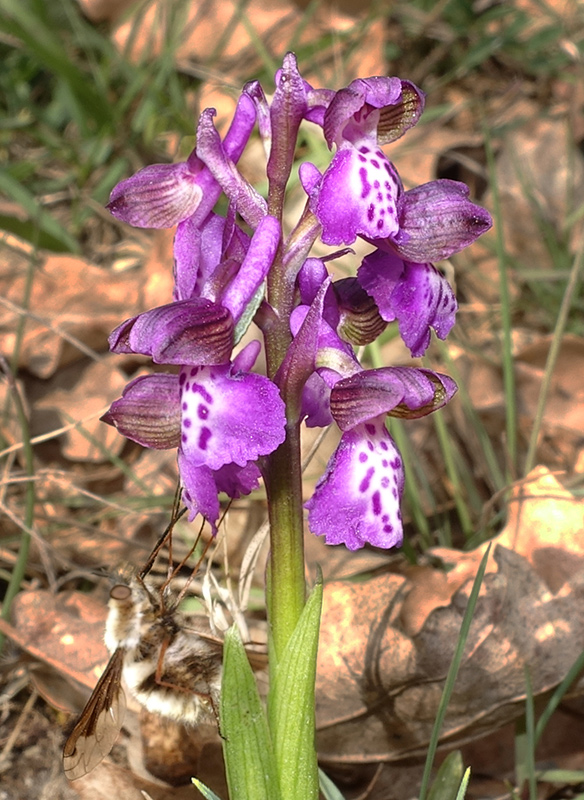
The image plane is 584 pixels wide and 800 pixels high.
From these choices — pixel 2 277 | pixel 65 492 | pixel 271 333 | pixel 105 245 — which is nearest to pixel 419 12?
pixel 105 245

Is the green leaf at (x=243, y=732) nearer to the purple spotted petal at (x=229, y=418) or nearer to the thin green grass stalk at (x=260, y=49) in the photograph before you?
the purple spotted petal at (x=229, y=418)

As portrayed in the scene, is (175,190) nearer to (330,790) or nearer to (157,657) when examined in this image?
(157,657)

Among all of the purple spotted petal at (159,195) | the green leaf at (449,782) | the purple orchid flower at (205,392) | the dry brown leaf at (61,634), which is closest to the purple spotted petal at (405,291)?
the purple orchid flower at (205,392)

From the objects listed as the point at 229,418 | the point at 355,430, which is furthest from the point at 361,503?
the point at 229,418

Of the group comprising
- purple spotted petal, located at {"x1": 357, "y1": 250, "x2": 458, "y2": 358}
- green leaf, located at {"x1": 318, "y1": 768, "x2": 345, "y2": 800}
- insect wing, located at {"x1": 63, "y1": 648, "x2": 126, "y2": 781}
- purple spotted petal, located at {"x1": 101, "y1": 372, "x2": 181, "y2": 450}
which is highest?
purple spotted petal, located at {"x1": 357, "y1": 250, "x2": 458, "y2": 358}

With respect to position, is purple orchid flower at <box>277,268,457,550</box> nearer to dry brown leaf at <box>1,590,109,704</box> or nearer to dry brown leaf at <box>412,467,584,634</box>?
dry brown leaf at <box>412,467,584,634</box>

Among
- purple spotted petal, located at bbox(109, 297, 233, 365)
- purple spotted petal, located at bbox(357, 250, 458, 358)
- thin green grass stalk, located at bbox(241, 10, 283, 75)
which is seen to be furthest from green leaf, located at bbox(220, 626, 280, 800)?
thin green grass stalk, located at bbox(241, 10, 283, 75)

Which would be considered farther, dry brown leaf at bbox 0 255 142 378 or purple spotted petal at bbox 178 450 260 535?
dry brown leaf at bbox 0 255 142 378
